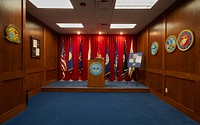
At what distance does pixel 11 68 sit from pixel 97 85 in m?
3.44

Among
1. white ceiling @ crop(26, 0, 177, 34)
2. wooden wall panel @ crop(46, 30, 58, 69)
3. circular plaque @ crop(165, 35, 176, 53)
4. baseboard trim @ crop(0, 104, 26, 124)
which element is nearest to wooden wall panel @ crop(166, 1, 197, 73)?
circular plaque @ crop(165, 35, 176, 53)

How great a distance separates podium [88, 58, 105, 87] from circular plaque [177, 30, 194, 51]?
301 cm

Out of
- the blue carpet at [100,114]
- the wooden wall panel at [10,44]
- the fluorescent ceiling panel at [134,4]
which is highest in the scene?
the fluorescent ceiling panel at [134,4]

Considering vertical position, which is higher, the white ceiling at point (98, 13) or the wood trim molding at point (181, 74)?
the white ceiling at point (98, 13)

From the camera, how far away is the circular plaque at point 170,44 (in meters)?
3.99

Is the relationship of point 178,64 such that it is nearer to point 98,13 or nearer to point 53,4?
point 98,13

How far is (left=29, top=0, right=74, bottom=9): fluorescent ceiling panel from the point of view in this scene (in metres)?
4.03

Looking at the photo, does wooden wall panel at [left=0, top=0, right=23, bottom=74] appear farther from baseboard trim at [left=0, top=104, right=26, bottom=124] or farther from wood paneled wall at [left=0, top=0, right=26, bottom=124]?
baseboard trim at [left=0, top=104, right=26, bottom=124]

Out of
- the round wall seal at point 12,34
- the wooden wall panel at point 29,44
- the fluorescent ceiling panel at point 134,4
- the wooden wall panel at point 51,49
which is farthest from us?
the wooden wall panel at point 51,49

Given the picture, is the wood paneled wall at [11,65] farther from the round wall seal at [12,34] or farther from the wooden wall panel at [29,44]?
the wooden wall panel at [29,44]

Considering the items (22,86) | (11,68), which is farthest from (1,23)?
(22,86)

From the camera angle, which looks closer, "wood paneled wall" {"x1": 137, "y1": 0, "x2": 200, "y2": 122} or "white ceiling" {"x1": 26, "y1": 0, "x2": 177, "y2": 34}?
"wood paneled wall" {"x1": 137, "y1": 0, "x2": 200, "y2": 122}

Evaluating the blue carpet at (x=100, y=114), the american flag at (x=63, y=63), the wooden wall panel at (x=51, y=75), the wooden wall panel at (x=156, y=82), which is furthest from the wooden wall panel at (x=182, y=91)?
the american flag at (x=63, y=63)

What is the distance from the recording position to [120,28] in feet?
22.5
